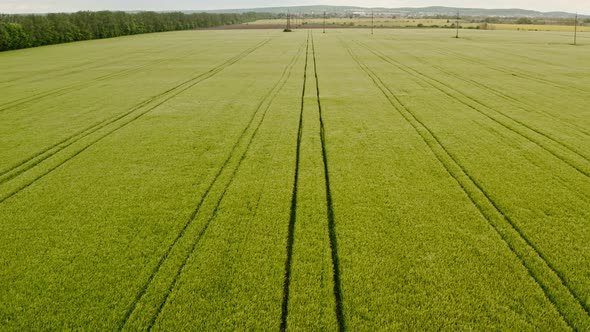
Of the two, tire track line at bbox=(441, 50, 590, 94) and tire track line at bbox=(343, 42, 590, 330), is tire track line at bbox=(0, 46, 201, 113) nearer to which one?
tire track line at bbox=(343, 42, 590, 330)

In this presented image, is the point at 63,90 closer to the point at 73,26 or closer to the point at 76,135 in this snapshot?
the point at 76,135

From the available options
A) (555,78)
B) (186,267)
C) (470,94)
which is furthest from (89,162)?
(555,78)

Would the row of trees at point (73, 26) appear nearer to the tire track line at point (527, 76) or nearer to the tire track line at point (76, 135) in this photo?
the tire track line at point (76, 135)

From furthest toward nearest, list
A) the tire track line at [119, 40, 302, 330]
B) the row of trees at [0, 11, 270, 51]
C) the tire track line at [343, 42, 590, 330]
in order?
the row of trees at [0, 11, 270, 51]
the tire track line at [119, 40, 302, 330]
the tire track line at [343, 42, 590, 330]

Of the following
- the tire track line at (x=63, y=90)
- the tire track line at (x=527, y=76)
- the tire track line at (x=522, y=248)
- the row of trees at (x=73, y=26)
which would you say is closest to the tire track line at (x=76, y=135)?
the tire track line at (x=63, y=90)

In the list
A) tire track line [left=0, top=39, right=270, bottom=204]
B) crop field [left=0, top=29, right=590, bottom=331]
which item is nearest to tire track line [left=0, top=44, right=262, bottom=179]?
crop field [left=0, top=29, right=590, bottom=331]

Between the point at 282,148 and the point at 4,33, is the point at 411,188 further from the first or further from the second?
the point at 4,33
